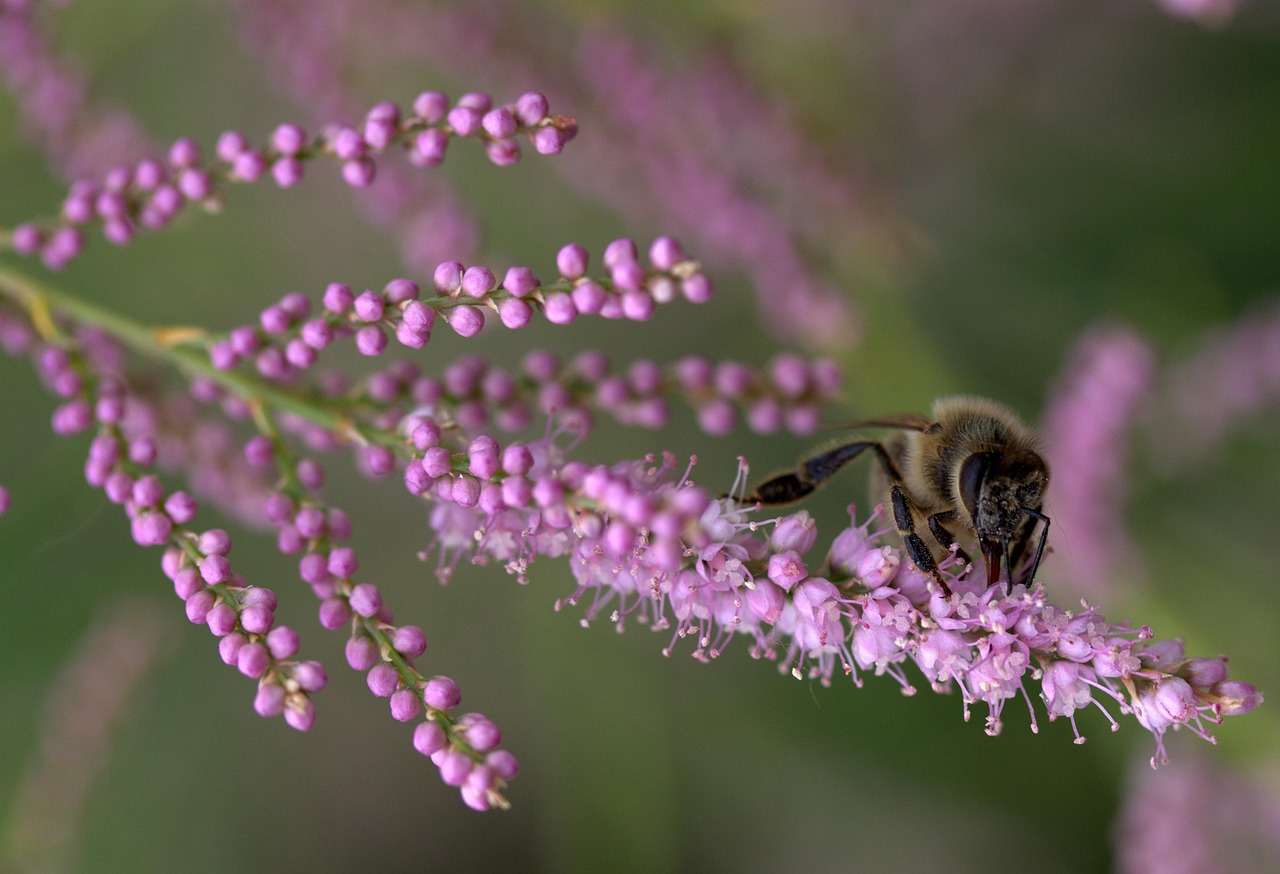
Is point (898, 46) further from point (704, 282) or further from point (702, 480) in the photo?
point (704, 282)

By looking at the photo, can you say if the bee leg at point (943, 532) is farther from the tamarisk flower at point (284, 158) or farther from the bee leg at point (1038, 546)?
the tamarisk flower at point (284, 158)

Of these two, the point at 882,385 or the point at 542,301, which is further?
the point at 882,385

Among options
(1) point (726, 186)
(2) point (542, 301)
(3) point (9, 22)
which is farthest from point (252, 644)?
(1) point (726, 186)

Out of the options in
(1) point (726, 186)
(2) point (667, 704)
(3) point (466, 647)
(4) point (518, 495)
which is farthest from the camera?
(3) point (466, 647)

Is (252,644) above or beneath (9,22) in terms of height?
beneath

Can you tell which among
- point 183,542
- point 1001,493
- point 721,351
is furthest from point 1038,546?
point 721,351

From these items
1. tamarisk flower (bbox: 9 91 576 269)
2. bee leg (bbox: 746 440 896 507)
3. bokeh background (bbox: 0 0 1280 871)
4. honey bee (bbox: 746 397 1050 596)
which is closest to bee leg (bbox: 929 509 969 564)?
honey bee (bbox: 746 397 1050 596)

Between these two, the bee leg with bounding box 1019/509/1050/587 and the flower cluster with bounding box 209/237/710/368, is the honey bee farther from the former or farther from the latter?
the flower cluster with bounding box 209/237/710/368

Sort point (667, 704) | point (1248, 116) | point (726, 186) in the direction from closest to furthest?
point (726, 186), point (1248, 116), point (667, 704)

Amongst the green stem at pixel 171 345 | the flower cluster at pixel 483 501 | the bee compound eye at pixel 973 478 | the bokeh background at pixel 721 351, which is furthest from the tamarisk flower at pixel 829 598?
the bokeh background at pixel 721 351
